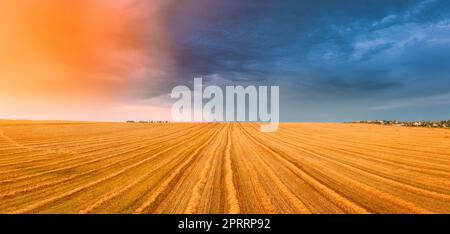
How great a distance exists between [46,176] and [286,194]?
643 cm

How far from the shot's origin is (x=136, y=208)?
5.16m

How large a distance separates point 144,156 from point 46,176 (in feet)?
14.1

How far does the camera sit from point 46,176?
759 centimetres
